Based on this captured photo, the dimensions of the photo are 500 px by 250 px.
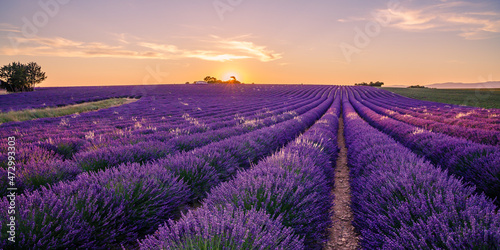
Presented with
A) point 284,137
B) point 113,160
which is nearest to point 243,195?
point 113,160

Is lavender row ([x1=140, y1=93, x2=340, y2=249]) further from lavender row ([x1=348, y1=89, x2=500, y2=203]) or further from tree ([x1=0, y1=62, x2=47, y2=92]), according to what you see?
tree ([x1=0, y1=62, x2=47, y2=92])

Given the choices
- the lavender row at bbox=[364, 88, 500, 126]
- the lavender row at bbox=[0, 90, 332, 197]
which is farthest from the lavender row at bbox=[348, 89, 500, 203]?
the lavender row at bbox=[0, 90, 332, 197]

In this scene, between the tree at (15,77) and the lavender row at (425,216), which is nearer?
the lavender row at (425,216)

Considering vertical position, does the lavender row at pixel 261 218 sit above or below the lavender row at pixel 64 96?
below

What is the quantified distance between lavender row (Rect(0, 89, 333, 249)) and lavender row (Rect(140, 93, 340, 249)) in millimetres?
269

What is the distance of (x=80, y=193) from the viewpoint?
2.23 m

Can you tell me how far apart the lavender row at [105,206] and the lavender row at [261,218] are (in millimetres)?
269

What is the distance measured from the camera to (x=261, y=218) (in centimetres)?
177

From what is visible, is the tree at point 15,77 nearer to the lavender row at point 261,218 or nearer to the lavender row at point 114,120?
the lavender row at point 114,120

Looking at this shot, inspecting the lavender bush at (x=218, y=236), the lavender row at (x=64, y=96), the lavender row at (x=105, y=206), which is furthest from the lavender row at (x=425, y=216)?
the lavender row at (x=64, y=96)

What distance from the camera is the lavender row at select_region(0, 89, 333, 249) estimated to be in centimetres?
179

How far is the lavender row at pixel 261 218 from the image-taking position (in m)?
1.51

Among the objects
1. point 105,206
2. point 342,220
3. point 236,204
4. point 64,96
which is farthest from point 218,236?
point 64,96

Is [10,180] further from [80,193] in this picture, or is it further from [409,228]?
[409,228]
